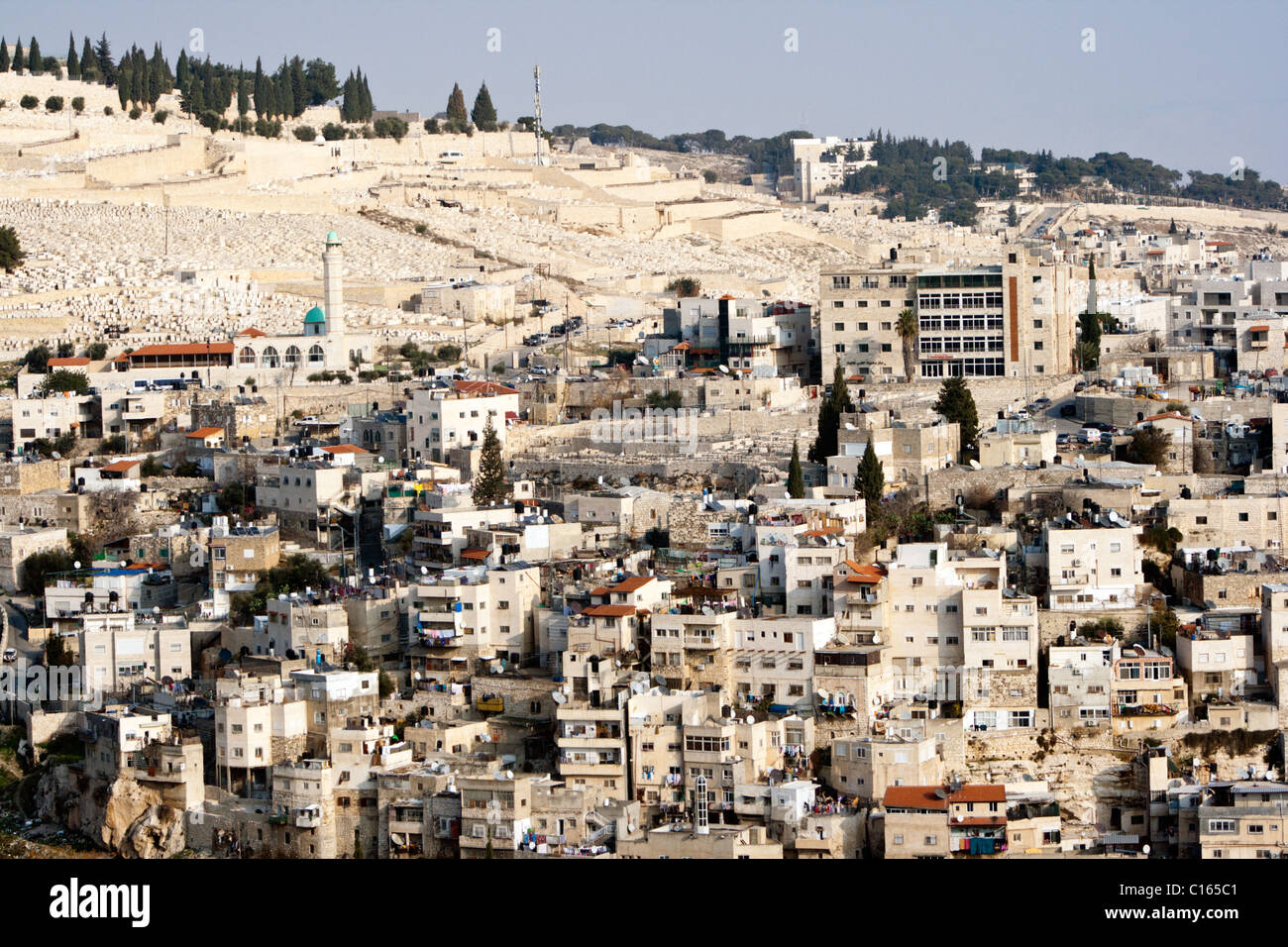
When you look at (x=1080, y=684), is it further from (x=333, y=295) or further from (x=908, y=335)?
(x=333, y=295)

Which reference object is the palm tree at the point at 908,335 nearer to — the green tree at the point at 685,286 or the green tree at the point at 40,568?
the green tree at the point at 40,568

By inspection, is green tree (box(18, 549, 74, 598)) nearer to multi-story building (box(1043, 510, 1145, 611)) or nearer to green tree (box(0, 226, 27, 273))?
multi-story building (box(1043, 510, 1145, 611))

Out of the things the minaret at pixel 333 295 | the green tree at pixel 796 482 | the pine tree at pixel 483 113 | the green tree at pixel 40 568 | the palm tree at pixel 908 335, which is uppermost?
the pine tree at pixel 483 113

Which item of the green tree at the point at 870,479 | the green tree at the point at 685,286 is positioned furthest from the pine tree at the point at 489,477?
the green tree at the point at 685,286

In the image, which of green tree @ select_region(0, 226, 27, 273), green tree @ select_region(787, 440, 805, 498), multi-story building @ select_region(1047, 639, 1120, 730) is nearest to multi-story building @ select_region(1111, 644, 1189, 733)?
multi-story building @ select_region(1047, 639, 1120, 730)

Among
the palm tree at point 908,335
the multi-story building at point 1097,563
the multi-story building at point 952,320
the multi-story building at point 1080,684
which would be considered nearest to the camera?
the multi-story building at point 1080,684
